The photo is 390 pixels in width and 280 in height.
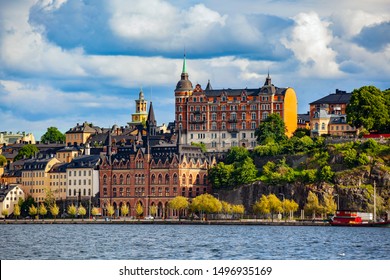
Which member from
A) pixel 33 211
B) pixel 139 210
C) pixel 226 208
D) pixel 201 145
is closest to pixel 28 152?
pixel 33 211

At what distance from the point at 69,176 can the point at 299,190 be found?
41.8 meters

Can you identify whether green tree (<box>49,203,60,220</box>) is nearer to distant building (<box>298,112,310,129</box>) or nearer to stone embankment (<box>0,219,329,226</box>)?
stone embankment (<box>0,219,329,226</box>)

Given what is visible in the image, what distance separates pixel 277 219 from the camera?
146 m

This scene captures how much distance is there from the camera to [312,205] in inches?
5655

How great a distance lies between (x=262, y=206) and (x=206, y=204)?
7.98 metres

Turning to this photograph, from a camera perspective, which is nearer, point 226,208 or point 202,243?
point 202,243

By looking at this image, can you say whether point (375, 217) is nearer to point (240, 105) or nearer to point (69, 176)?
point (240, 105)

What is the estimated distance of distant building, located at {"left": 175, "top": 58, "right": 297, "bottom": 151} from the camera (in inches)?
6826

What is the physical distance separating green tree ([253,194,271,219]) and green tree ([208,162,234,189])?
34.4 ft

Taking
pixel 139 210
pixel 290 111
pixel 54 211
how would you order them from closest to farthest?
pixel 139 210 → pixel 54 211 → pixel 290 111

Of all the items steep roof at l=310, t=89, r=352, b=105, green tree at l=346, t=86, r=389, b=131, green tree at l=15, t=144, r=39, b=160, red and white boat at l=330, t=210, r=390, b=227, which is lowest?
red and white boat at l=330, t=210, r=390, b=227

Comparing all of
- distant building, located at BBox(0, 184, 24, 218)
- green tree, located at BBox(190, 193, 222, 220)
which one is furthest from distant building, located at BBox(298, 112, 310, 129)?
distant building, located at BBox(0, 184, 24, 218)

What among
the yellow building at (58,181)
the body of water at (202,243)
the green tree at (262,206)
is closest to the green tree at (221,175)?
the green tree at (262,206)

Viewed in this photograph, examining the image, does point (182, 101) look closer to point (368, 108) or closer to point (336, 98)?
point (336, 98)
